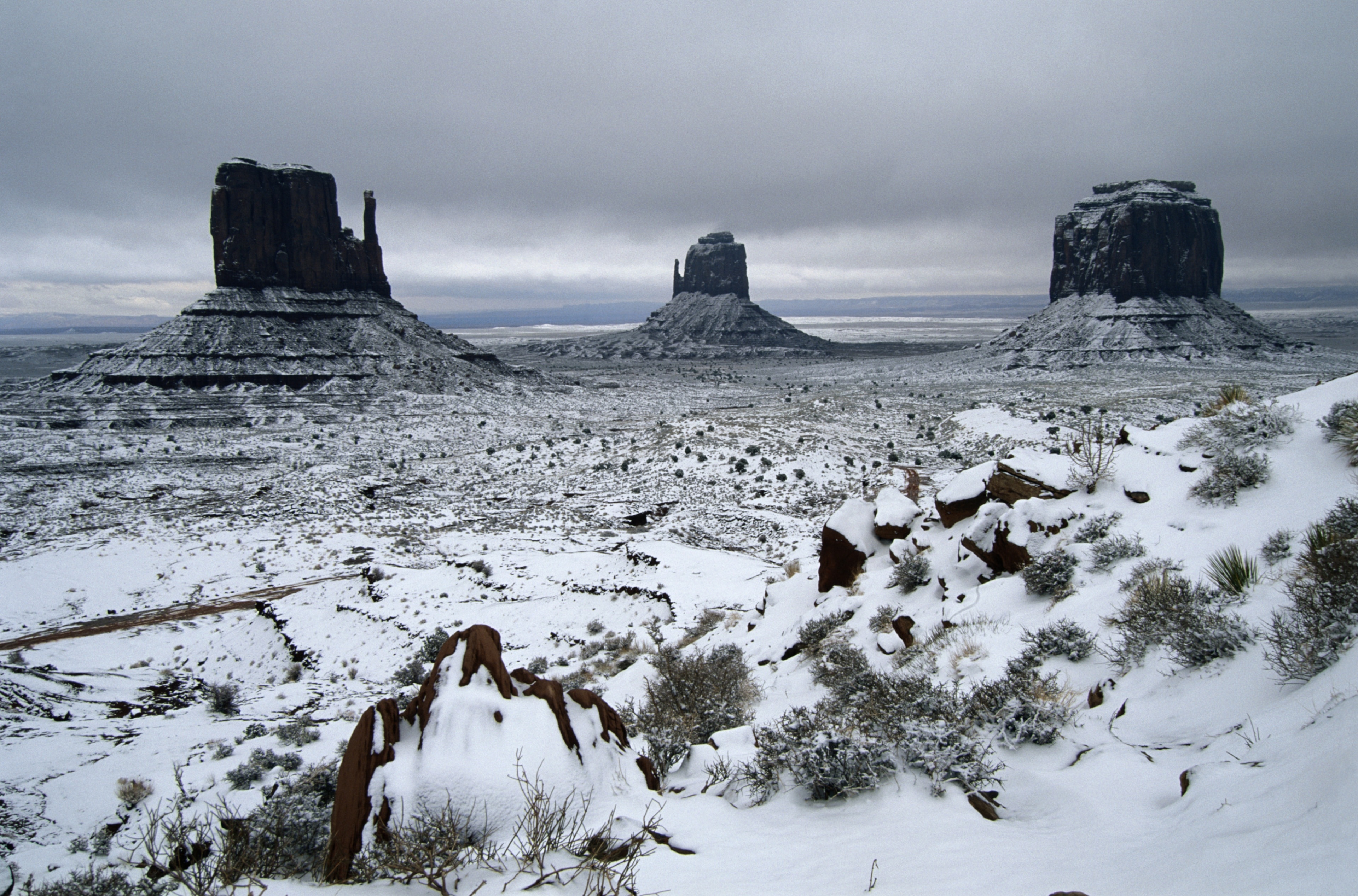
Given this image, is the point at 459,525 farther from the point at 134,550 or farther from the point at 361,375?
the point at 361,375

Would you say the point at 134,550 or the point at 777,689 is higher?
the point at 777,689

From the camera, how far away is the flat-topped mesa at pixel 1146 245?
84.1 meters

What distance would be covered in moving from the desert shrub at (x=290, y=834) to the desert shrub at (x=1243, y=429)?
9.38m

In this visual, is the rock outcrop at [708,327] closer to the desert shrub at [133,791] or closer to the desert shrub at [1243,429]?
the desert shrub at [1243,429]

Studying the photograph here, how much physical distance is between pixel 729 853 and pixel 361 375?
5793 cm

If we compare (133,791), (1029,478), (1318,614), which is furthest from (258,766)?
(1029,478)

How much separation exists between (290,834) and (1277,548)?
784 cm

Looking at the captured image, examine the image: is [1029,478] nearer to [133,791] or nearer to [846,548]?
[846,548]

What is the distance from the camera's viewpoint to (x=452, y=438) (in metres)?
39.7

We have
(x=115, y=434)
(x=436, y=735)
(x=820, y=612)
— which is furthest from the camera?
(x=115, y=434)

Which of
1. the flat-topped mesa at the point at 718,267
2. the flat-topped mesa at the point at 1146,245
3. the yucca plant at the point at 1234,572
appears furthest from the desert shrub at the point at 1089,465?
the flat-topped mesa at the point at 718,267

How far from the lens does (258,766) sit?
691cm

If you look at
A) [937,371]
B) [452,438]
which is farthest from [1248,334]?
[452,438]

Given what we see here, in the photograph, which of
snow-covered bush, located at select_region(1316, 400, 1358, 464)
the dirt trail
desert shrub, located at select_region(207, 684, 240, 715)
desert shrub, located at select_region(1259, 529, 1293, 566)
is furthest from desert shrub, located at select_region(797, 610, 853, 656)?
the dirt trail
